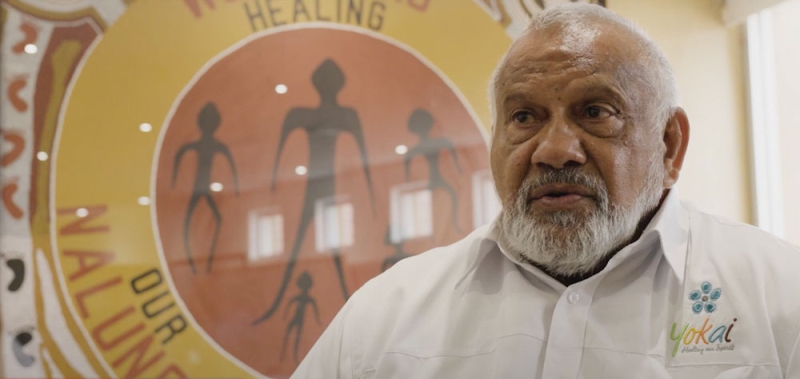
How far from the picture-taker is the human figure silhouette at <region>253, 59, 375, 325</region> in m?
1.77

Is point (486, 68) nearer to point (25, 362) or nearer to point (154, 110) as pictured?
point (154, 110)

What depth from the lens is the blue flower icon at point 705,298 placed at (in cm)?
116

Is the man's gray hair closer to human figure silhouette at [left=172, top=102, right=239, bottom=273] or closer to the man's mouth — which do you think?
the man's mouth

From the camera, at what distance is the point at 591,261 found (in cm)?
125

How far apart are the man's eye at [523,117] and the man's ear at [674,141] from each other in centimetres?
25

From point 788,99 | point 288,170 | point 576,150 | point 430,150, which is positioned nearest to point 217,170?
point 288,170

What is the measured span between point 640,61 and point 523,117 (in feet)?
0.70

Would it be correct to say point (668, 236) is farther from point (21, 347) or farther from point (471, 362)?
point (21, 347)

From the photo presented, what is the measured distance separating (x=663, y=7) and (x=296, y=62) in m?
1.06

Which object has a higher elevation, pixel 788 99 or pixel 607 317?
pixel 788 99

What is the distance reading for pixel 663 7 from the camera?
2137mm

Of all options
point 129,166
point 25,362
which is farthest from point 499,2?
point 25,362

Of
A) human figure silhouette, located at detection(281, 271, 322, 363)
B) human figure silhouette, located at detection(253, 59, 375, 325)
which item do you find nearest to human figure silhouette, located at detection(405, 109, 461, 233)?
human figure silhouette, located at detection(253, 59, 375, 325)

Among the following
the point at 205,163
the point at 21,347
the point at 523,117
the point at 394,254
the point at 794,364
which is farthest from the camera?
the point at 394,254
